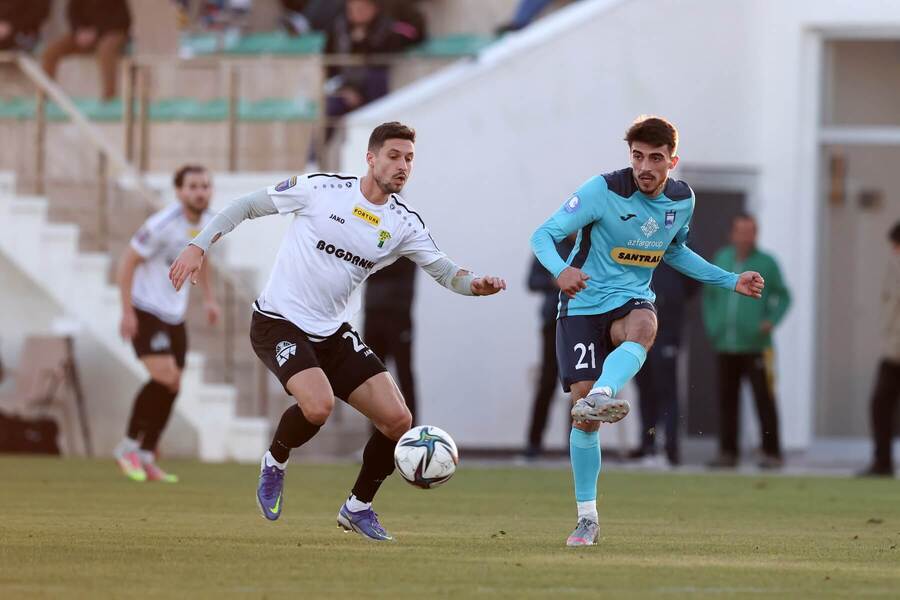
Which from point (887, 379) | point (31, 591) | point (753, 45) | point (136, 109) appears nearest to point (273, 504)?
point (31, 591)

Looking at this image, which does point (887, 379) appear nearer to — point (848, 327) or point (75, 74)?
point (848, 327)

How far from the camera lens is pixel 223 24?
20.5m

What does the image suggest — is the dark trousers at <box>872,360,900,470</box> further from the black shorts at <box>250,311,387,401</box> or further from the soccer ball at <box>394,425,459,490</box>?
the soccer ball at <box>394,425,459,490</box>

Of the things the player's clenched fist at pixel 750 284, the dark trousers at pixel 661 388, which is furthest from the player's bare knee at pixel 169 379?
the player's clenched fist at pixel 750 284

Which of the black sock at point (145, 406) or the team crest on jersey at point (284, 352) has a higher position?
the team crest on jersey at point (284, 352)

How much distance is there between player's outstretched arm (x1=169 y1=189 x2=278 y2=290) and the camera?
8430 millimetres

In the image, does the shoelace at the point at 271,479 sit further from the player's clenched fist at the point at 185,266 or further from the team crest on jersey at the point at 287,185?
the team crest on jersey at the point at 287,185

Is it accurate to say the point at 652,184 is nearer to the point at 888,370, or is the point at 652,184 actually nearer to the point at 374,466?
the point at 374,466

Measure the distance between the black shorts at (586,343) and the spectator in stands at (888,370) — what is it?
306 inches

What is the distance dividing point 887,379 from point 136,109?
7.48 metres

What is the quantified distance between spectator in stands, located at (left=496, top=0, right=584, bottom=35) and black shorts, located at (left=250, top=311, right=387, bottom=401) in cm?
1035

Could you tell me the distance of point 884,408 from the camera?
16047 mm

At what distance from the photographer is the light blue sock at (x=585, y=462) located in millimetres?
8539

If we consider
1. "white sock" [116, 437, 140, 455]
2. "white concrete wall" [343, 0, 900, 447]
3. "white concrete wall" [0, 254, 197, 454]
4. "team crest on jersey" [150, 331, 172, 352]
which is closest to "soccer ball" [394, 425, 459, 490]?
"team crest on jersey" [150, 331, 172, 352]
